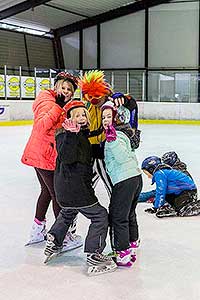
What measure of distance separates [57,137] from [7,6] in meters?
16.5

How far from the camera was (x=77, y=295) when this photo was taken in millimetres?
2072

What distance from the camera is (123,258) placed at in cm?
243

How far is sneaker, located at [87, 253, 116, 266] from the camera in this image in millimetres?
2367

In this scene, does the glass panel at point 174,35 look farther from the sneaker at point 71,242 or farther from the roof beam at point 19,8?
the sneaker at point 71,242

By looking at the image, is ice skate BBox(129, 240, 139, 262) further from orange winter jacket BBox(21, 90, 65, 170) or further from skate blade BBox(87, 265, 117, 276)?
orange winter jacket BBox(21, 90, 65, 170)

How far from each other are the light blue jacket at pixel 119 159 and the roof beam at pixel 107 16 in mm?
18882

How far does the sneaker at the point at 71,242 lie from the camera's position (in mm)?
2699

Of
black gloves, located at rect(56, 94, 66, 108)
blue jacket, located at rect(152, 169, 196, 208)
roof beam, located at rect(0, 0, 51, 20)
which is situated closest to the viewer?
black gloves, located at rect(56, 94, 66, 108)

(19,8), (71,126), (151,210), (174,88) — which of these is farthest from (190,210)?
(19,8)

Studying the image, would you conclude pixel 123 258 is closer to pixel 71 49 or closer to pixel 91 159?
pixel 91 159

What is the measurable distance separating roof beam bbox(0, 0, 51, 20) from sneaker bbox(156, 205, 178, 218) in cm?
1469

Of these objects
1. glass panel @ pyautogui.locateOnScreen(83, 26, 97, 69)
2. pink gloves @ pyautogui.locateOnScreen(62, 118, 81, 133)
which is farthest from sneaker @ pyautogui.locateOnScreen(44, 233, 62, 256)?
glass panel @ pyautogui.locateOnScreen(83, 26, 97, 69)

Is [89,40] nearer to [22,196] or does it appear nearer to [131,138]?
[22,196]

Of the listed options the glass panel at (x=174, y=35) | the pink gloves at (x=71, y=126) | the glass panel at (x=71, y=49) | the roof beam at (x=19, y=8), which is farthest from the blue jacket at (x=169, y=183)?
the glass panel at (x=71, y=49)
